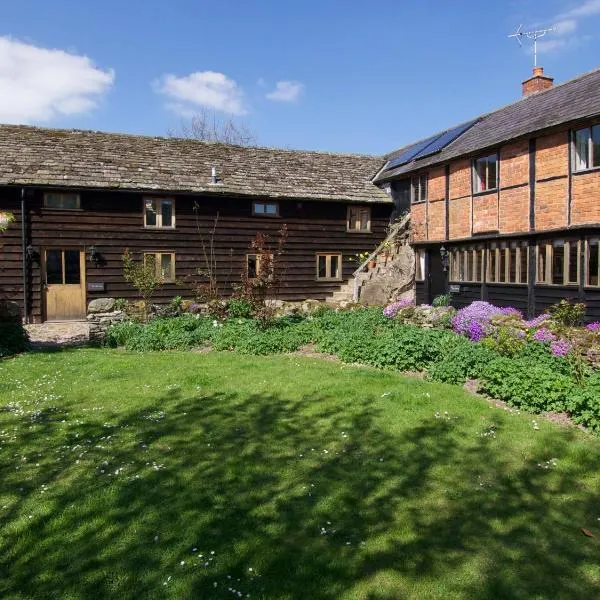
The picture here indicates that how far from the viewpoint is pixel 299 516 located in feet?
15.7

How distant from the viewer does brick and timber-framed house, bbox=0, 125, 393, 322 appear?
756 inches

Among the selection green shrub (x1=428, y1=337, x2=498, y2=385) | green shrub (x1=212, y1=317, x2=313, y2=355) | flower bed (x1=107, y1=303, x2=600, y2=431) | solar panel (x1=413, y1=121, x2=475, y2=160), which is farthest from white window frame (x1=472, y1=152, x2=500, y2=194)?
green shrub (x1=428, y1=337, x2=498, y2=385)

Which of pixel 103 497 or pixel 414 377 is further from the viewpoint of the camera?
pixel 414 377

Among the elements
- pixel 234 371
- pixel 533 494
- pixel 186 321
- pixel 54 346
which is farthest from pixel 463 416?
pixel 54 346

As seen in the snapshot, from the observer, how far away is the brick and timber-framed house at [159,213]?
1920cm

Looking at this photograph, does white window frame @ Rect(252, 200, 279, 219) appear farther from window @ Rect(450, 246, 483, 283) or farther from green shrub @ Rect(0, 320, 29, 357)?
green shrub @ Rect(0, 320, 29, 357)

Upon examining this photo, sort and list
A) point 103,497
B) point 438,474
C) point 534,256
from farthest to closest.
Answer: point 534,256
point 438,474
point 103,497

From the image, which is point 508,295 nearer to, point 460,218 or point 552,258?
point 552,258

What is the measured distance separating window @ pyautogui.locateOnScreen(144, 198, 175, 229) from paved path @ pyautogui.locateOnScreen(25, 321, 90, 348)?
4658mm

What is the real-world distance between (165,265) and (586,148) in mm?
14972

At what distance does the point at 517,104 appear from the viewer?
1906 cm

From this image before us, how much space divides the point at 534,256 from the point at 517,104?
677 cm

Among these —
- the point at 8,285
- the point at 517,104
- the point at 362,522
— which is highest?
the point at 517,104

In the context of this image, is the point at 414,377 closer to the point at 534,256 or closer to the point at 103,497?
the point at 103,497
